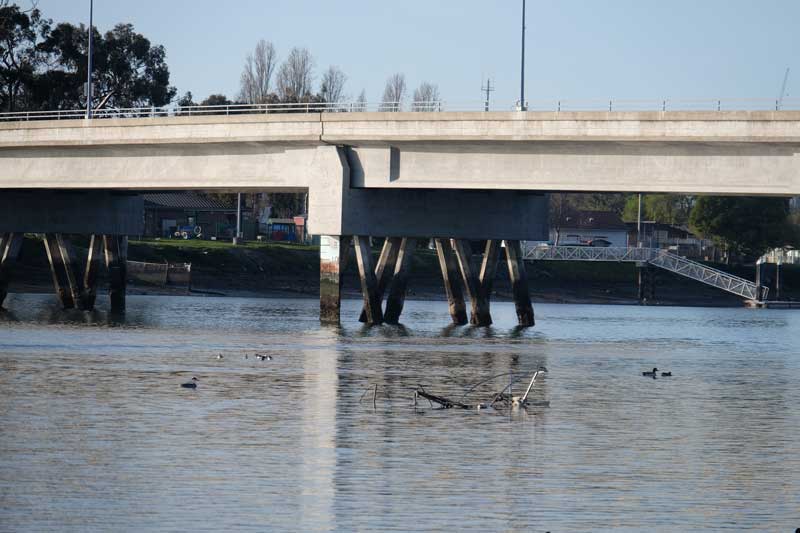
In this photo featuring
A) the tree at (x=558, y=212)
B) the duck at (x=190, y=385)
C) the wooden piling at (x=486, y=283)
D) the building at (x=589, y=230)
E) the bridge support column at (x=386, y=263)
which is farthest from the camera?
the tree at (x=558, y=212)

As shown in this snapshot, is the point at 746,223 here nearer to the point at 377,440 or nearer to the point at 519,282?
the point at 519,282

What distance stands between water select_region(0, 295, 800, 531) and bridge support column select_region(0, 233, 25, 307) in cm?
2133

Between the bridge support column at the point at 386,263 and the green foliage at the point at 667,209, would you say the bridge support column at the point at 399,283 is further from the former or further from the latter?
the green foliage at the point at 667,209

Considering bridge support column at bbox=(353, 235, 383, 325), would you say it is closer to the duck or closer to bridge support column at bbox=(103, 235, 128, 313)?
bridge support column at bbox=(103, 235, 128, 313)

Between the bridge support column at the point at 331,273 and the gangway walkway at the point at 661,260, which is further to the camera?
the gangway walkway at the point at 661,260

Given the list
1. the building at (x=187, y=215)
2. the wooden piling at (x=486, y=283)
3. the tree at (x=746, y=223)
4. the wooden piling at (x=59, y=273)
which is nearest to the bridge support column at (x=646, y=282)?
the tree at (x=746, y=223)

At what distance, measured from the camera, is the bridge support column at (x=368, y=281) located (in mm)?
60875

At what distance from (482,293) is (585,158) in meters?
16.5

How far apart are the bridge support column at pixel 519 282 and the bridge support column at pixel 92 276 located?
21.4 metres

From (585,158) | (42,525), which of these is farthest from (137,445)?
(585,158)

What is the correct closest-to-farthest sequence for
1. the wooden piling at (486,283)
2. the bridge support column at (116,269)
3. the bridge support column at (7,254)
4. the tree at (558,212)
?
1. the wooden piling at (486,283)
2. the bridge support column at (7,254)
3. the bridge support column at (116,269)
4. the tree at (558,212)

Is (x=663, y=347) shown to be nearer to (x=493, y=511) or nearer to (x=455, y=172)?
(x=455, y=172)

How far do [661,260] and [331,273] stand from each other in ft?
188

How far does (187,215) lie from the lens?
133 m
